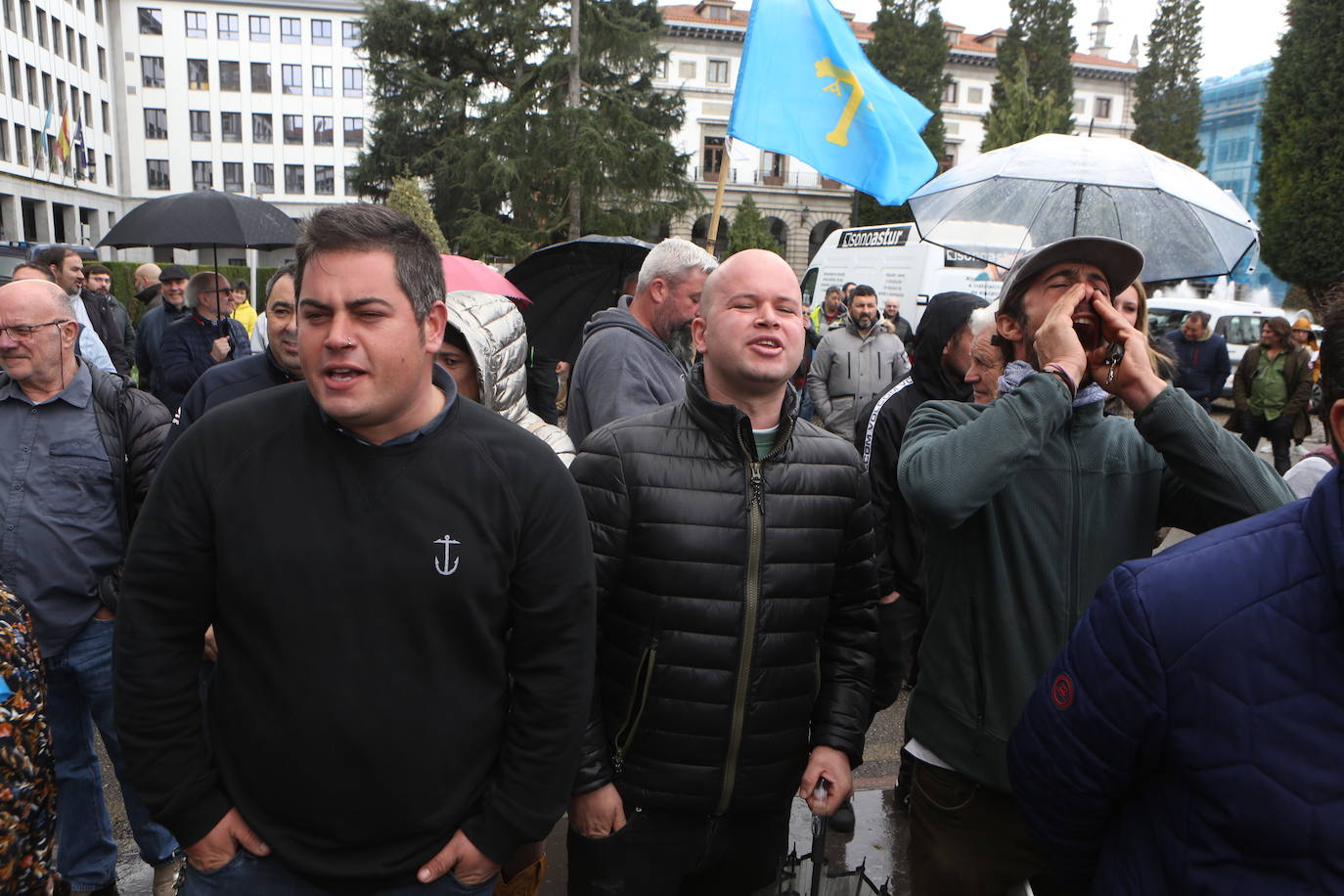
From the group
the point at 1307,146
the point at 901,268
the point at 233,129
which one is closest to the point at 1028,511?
the point at 901,268

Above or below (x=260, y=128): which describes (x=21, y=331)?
below

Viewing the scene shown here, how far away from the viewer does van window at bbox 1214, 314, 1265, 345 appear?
18.2 meters

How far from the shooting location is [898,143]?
4922mm

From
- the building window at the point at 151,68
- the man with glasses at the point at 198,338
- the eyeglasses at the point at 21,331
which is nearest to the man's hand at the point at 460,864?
the eyeglasses at the point at 21,331

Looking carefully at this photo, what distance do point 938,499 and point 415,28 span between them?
2856cm

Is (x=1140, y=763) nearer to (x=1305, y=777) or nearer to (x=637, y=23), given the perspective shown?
(x=1305, y=777)

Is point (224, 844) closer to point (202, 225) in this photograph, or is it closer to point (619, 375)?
point (619, 375)

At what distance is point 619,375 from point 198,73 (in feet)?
222

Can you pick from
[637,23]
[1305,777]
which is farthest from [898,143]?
[637,23]

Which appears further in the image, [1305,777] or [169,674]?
[169,674]

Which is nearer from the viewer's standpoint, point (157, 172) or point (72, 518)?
point (72, 518)

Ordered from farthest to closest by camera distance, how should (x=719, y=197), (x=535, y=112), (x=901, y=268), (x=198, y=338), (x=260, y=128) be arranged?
(x=260, y=128), (x=535, y=112), (x=901, y=268), (x=198, y=338), (x=719, y=197)

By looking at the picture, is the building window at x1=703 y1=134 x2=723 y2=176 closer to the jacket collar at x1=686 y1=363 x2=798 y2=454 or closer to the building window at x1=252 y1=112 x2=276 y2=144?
the building window at x1=252 y1=112 x2=276 y2=144

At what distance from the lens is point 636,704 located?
7.07ft
